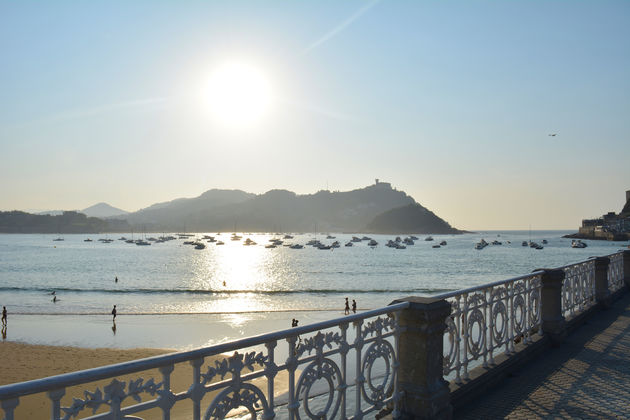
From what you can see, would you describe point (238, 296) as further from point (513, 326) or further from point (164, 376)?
point (164, 376)

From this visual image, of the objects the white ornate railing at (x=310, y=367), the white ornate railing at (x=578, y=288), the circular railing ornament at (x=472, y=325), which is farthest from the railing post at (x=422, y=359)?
the white ornate railing at (x=578, y=288)

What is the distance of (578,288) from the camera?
1052 cm

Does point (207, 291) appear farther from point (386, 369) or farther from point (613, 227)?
point (613, 227)

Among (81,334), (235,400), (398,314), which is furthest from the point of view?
(81,334)

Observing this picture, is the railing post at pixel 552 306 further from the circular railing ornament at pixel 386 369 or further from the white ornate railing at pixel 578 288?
the circular railing ornament at pixel 386 369

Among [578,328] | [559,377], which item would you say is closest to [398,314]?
[559,377]

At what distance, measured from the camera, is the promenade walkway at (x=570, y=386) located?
5.26 metres

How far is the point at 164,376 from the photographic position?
8.98 ft

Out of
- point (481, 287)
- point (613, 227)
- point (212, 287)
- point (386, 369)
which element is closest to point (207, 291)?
point (212, 287)

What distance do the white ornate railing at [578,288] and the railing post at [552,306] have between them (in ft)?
3.13

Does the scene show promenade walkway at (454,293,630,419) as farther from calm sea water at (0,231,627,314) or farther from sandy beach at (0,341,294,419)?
calm sea water at (0,231,627,314)

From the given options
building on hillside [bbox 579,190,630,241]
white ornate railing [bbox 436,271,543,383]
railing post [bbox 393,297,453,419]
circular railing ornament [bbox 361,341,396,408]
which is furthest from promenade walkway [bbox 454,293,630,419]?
building on hillside [bbox 579,190,630,241]

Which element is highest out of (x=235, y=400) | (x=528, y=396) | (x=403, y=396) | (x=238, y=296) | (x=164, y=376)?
(x=164, y=376)

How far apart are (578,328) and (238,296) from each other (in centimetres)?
4364
